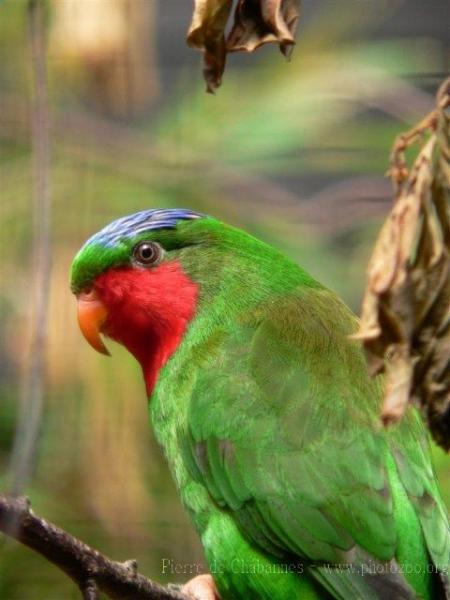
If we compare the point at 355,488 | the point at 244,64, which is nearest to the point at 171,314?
the point at 355,488

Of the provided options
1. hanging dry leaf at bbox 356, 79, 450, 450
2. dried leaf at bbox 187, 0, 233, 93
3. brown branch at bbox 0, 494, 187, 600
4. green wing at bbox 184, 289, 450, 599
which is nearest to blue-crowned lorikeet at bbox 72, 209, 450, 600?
green wing at bbox 184, 289, 450, 599

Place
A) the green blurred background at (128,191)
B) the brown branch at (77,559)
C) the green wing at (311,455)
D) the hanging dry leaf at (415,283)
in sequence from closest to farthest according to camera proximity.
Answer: the hanging dry leaf at (415,283) < the brown branch at (77,559) < the green wing at (311,455) < the green blurred background at (128,191)

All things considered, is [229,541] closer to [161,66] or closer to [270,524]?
[270,524]

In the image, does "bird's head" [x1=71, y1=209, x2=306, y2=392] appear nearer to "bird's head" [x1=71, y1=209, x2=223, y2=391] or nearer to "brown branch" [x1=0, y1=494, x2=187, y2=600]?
"bird's head" [x1=71, y1=209, x2=223, y2=391]

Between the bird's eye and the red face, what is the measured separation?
2cm

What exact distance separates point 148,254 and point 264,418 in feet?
1.95

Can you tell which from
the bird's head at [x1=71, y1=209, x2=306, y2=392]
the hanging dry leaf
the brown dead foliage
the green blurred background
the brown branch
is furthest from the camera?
the green blurred background

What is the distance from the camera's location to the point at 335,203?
4652 mm

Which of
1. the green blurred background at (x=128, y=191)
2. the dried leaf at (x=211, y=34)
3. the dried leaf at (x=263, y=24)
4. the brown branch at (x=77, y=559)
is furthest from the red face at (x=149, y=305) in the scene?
the green blurred background at (x=128, y=191)

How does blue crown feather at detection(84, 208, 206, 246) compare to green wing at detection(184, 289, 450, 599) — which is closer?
green wing at detection(184, 289, 450, 599)

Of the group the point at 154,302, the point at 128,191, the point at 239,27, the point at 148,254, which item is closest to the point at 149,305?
the point at 154,302

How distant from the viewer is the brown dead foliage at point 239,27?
A: 2088mm

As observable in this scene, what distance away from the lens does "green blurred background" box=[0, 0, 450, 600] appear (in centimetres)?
430

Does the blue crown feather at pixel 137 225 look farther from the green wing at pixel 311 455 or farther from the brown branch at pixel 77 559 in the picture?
the brown branch at pixel 77 559
